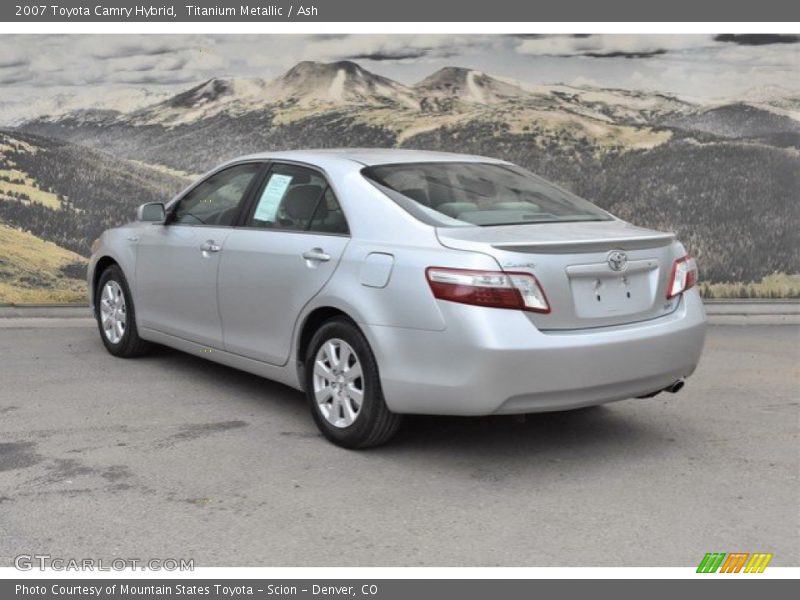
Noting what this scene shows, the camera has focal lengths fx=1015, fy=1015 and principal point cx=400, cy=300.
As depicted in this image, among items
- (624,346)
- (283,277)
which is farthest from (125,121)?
(624,346)

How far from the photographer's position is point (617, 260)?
16.0 feet

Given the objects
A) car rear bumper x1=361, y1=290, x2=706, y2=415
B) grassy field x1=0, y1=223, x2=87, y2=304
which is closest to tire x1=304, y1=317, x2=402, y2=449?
car rear bumper x1=361, y1=290, x2=706, y2=415

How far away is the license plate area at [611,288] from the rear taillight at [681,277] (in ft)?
0.51

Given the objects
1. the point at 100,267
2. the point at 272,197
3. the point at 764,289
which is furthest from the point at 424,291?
the point at 764,289

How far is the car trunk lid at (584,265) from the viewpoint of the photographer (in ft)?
15.3

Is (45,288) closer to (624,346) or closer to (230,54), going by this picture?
(230,54)

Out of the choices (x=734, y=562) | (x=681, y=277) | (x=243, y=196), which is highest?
(x=243, y=196)

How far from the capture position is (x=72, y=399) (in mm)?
6320

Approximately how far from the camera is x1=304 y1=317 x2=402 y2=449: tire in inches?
197

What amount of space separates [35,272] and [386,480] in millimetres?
6320

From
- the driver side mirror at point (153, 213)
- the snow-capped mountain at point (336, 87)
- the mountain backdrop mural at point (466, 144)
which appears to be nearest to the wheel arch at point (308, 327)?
the driver side mirror at point (153, 213)

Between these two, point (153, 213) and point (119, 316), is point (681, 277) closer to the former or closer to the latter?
point (153, 213)

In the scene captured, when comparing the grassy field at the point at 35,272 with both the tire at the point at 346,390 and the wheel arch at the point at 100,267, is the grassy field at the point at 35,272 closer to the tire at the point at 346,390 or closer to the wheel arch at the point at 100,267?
the wheel arch at the point at 100,267

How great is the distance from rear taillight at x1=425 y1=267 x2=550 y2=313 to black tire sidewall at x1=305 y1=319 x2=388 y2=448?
0.58 m
